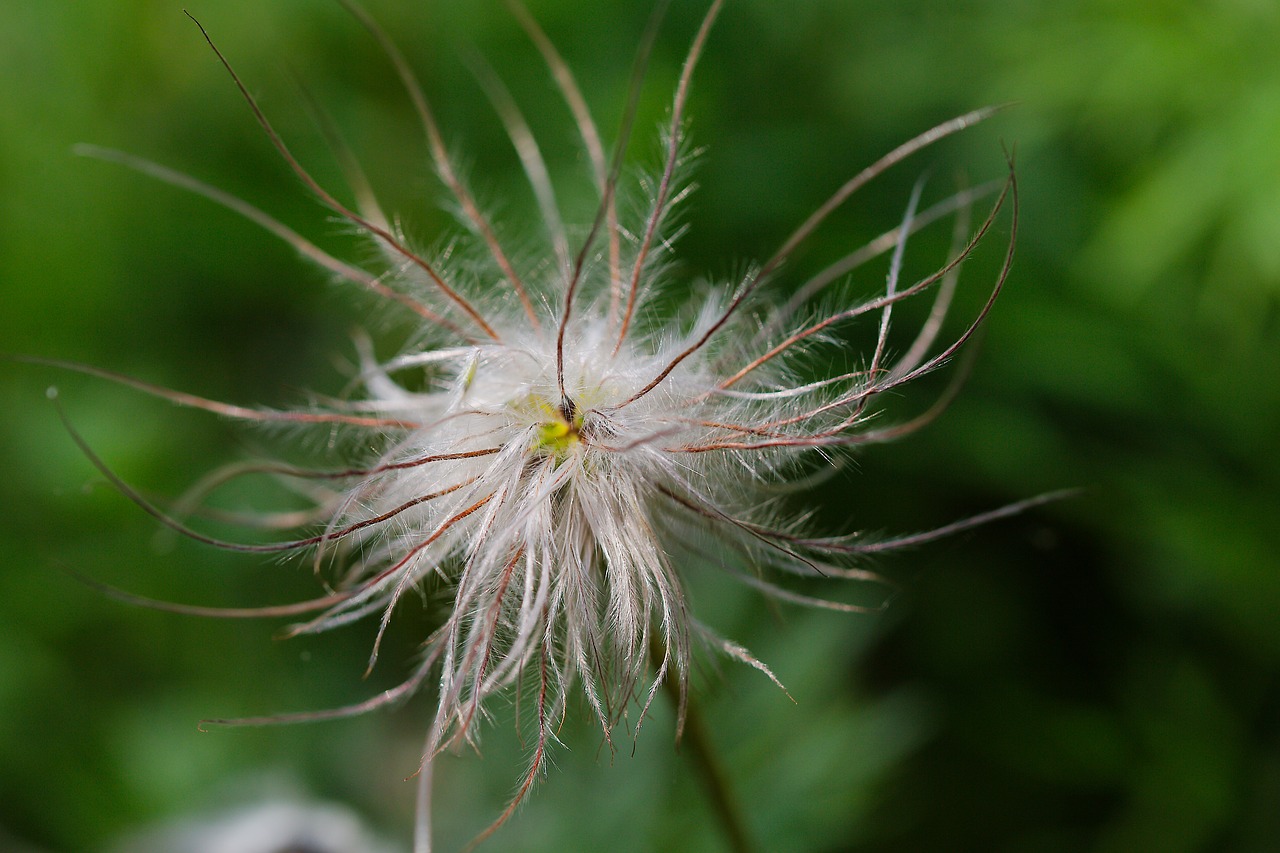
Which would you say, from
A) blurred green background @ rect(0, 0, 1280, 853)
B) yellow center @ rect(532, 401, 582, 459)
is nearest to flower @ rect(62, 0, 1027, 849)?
yellow center @ rect(532, 401, 582, 459)

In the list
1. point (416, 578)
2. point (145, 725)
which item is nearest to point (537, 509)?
point (416, 578)

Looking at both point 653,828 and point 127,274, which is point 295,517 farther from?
point 127,274

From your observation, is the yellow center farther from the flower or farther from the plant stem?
the plant stem

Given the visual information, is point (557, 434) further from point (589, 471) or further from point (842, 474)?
point (842, 474)

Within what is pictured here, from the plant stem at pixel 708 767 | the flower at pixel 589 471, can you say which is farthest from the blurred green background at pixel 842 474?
the flower at pixel 589 471

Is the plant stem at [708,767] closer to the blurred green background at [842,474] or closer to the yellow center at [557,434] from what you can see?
the yellow center at [557,434]

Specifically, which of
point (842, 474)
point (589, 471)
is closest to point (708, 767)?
point (589, 471)

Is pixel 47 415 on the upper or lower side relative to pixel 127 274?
lower

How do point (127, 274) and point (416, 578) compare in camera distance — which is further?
point (127, 274)
